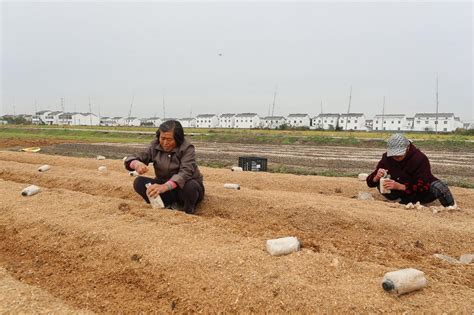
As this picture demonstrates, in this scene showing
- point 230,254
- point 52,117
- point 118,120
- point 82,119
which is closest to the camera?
point 230,254

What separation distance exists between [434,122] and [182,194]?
3741 inches

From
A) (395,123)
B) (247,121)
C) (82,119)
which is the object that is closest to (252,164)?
(395,123)

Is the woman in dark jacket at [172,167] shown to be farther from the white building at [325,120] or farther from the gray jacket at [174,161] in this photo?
the white building at [325,120]

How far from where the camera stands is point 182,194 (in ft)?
16.4

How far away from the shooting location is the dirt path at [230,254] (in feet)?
9.06

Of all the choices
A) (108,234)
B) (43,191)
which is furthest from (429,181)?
(43,191)

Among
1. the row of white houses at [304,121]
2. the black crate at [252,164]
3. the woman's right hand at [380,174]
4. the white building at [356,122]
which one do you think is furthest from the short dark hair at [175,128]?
the white building at [356,122]

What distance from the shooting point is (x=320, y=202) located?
566 centimetres

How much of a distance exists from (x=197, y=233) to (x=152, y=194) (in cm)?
89

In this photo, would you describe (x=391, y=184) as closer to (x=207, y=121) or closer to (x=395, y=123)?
(x=395, y=123)

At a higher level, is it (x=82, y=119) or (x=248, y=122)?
(x=82, y=119)

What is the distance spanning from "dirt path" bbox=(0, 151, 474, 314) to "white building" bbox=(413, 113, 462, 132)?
8868 cm

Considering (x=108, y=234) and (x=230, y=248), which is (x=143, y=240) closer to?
(x=108, y=234)

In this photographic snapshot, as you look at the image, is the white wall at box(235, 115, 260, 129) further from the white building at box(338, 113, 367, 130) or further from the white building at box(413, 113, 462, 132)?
the white building at box(413, 113, 462, 132)
